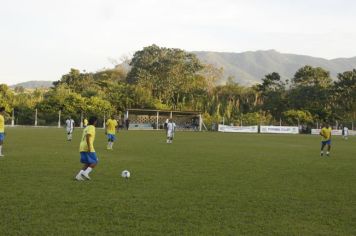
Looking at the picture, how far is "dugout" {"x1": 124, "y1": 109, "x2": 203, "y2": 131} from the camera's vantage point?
67688mm

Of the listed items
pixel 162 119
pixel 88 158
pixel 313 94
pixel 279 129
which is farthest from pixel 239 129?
pixel 88 158

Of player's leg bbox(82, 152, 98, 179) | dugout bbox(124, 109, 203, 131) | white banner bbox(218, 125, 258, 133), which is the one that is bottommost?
player's leg bbox(82, 152, 98, 179)

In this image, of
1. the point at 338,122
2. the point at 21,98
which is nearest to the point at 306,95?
the point at 338,122

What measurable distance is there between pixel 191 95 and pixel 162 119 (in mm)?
14436

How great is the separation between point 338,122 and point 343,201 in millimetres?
67399

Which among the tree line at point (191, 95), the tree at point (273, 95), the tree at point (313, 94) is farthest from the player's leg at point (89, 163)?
the tree at point (273, 95)

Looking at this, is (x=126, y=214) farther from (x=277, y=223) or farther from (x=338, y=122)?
(x=338, y=122)

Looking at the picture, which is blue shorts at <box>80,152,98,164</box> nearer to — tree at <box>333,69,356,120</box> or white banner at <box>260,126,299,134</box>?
white banner at <box>260,126,299,134</box>

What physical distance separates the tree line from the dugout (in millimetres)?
2984

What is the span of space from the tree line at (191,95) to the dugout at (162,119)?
9.79 ft

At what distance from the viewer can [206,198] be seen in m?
9.08

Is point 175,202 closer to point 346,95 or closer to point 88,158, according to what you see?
point 88,158

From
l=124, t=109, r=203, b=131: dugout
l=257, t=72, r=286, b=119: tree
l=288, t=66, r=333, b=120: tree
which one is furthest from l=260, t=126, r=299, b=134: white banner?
l=257, t=72, r=286, b=119: tree

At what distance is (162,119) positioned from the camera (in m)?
70.5
